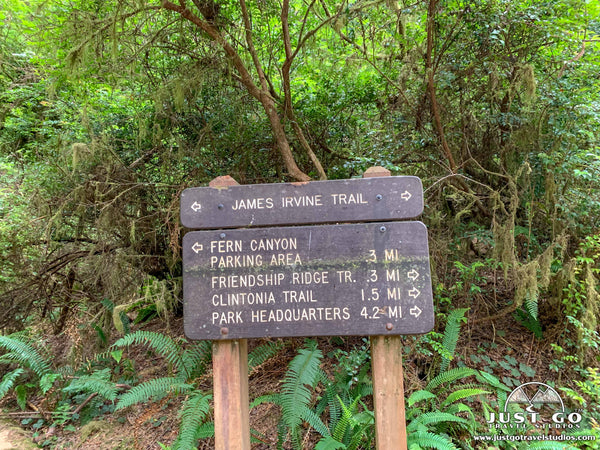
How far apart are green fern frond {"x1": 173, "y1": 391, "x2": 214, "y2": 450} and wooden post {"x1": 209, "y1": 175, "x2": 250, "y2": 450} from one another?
2.33ft

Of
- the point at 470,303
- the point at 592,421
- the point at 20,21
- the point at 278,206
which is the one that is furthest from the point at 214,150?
the point at 592,421

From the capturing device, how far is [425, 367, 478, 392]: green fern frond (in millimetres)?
3621

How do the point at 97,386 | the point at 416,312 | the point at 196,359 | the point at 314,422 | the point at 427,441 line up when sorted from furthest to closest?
the point at 196,359 → the point at 97,386 → the point at 314,422 → the point at 427,441 → the point at 416,312

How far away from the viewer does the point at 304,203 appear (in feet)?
8.25

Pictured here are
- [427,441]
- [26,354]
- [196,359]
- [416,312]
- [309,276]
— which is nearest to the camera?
[416,312]

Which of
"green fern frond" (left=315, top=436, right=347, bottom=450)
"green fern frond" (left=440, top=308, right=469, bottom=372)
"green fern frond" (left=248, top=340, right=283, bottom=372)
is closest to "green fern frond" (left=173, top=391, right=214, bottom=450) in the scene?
"green fern frond" (left=248, top=340, right=283, bottom=372)

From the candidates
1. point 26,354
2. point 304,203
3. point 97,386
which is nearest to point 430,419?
point 304,203

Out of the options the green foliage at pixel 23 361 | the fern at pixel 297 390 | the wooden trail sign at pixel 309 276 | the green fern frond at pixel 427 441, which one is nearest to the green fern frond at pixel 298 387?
the fern at pixel 297 390

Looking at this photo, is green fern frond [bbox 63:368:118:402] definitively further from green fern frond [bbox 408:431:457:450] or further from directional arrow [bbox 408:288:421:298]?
directional arrow [bbox 408:288:421:298]

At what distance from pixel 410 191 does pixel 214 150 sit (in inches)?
137

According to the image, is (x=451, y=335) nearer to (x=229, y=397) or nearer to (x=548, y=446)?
(x=548, y=446)

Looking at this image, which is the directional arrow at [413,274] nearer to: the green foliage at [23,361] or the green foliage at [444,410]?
the green foliage at [444,410]

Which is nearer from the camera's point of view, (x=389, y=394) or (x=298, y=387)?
(x=389, y=394)

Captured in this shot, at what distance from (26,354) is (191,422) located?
2.92 m
